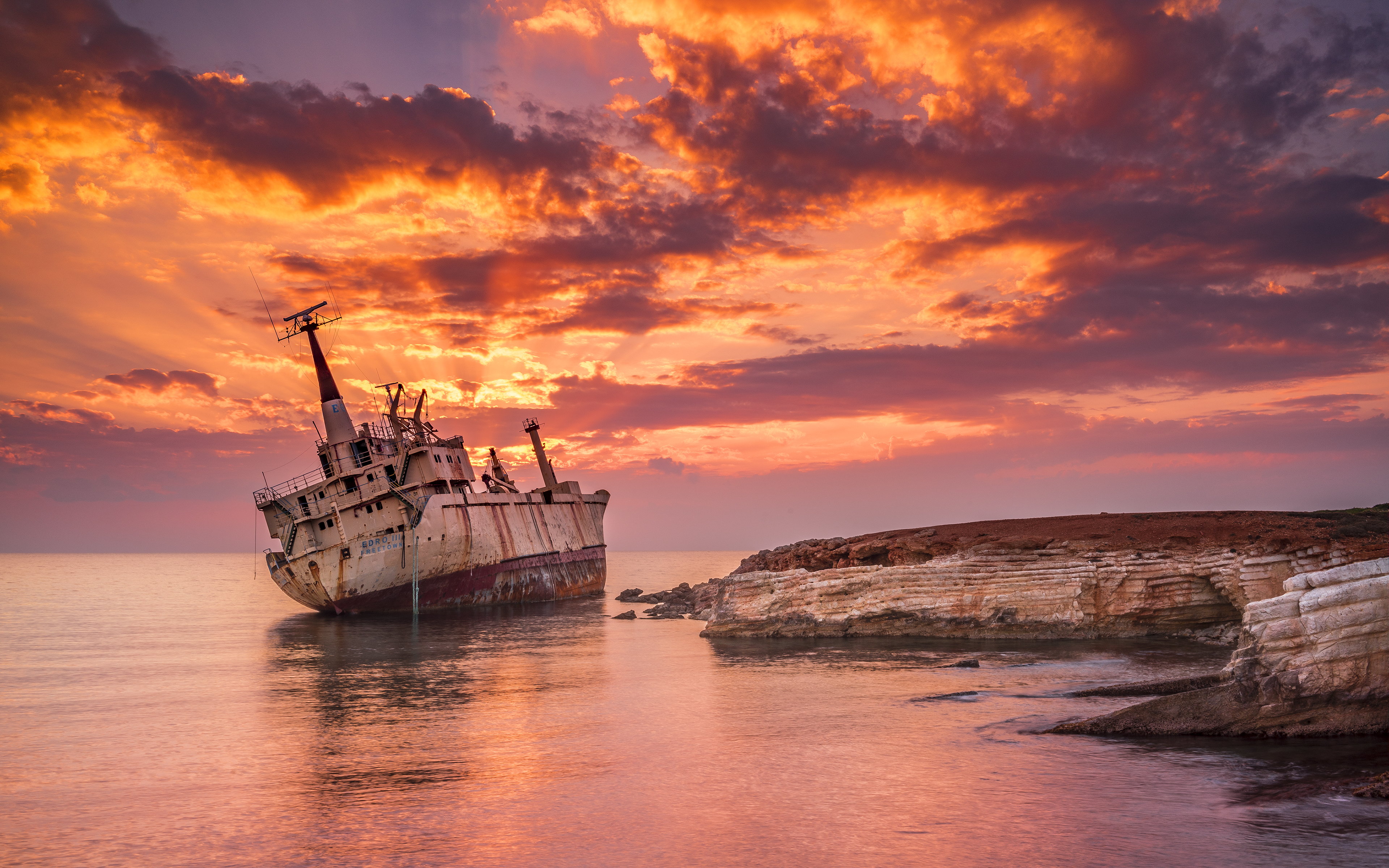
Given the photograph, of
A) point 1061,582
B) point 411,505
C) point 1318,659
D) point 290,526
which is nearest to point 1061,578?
point 1061,582

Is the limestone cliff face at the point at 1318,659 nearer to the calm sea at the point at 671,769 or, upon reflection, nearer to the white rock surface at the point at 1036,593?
the calm sea at the point at 671,769

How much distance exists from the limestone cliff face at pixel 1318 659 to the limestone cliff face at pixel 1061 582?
49.9 feet

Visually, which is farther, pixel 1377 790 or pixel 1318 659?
pixel 1318 659

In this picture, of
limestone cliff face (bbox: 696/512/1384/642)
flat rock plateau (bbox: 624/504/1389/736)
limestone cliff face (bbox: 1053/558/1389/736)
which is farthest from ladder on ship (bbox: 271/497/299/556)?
limestone cliff face (bbox: 1053/558/1389/736)

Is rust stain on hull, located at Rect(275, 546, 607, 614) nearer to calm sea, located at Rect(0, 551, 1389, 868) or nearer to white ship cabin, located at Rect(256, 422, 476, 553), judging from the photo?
white ship cabin, located at Rect(256, 422, 476, 553)

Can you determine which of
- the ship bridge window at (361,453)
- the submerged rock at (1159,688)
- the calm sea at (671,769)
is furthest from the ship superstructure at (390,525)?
the submerged rock at (1159,688)

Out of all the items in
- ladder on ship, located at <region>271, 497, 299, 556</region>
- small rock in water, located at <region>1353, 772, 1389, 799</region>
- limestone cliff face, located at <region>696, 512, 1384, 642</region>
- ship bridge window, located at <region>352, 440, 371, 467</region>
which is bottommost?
small rock in water, located at <region>1353, 772, 1389, 799</region>

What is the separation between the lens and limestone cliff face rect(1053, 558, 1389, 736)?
1448 cm

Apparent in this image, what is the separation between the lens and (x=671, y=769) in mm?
16156

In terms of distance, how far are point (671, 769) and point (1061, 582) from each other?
839 inches

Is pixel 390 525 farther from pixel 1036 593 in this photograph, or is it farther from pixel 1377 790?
pixel 1377 790

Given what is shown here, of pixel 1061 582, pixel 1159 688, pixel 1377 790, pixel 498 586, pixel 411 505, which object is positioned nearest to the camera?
pixel 1377 790

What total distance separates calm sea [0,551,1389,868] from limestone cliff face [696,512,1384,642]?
141 cm

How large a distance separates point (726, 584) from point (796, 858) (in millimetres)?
28654
